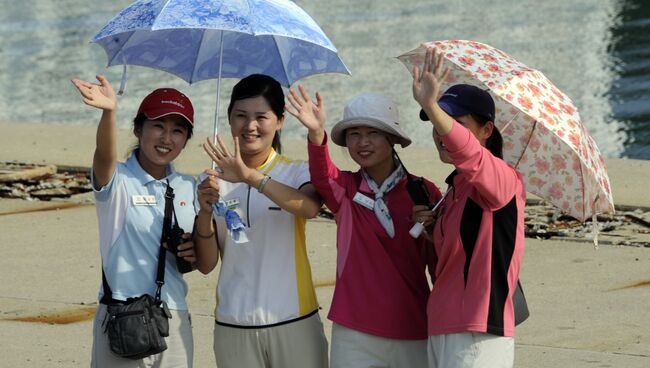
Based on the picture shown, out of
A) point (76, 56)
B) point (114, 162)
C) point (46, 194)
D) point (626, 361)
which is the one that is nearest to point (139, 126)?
point (114, 162)

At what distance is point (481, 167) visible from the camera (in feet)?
14.8

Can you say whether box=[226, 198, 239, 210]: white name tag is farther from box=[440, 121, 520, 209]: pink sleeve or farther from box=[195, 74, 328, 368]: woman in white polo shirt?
box=[440, 121, 520, 209]: pink sleeve

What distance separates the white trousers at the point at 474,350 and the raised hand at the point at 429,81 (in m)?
0.83

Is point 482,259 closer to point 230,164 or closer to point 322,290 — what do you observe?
point 230,164

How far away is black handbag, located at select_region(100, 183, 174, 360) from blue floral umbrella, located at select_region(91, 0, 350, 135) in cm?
86

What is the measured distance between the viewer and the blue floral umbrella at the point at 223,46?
16.8 feet

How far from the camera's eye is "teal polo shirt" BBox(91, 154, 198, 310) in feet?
16.3

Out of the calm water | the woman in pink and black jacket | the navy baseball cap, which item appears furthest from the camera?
the calm water

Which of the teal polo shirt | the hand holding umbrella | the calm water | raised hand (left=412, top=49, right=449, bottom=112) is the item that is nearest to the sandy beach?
the teal polo shirt

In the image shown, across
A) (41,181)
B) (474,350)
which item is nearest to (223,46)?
(474,350)

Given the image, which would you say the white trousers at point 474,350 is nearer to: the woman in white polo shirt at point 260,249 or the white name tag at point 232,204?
the woman in white polo shirt at point 260,249

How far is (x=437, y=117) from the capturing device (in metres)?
4.42

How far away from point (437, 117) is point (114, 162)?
4.16ft

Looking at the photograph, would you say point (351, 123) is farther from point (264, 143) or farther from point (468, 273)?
point (468, 273)
